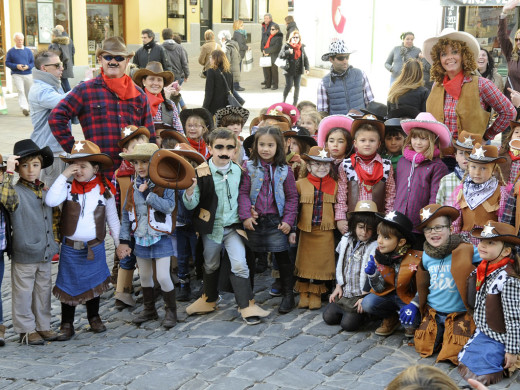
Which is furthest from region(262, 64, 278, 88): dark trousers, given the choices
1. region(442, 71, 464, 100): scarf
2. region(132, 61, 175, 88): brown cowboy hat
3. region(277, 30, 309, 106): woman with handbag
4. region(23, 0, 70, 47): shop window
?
region(442, 71, 464, 100): scarf

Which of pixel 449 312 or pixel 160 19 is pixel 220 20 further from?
pixel 449 312

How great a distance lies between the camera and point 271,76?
22656 millimetres

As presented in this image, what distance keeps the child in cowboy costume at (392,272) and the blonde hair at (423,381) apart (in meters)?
3.30

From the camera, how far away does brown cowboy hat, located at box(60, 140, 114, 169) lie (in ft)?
19.4

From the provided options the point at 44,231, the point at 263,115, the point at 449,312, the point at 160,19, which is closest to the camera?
the point at 449,312

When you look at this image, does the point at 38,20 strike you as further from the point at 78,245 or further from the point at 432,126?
the point at 432,126

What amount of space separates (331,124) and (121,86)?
200 centimetres

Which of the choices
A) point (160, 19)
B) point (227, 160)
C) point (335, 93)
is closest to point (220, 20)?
point (160, 19)

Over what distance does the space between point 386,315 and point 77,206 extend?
2.66 m

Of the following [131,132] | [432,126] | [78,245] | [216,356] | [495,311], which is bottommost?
[216,356]

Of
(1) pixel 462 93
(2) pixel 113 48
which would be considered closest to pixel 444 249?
(1) pixel 462 93

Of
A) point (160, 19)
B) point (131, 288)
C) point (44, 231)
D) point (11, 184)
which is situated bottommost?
point (131, 288)

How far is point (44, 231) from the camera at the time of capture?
5.82 metres

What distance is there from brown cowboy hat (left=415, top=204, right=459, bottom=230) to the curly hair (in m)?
1.66
